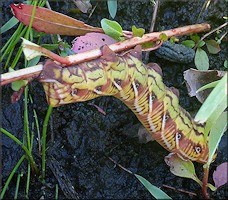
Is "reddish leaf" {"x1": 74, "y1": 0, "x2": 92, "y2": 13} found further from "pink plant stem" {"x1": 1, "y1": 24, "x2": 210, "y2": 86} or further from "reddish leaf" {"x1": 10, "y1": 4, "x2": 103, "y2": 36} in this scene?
"pink plant stem" {"x1": 1, "y1": 24, "x2": 210, "y2": 86}

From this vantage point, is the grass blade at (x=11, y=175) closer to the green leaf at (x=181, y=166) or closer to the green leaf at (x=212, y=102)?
the green leaf at (x=181, y=166)

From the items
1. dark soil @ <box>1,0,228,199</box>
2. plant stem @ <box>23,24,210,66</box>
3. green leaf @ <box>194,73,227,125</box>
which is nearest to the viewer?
green leaf @ <box>194,73,227,125</box>

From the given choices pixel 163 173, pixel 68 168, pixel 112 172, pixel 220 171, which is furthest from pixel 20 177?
pixel 220 171

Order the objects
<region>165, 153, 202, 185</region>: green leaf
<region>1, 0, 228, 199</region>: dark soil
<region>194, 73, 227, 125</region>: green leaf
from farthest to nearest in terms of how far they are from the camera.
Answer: <region>1, 0, 228, 199</region>: dark soil, <region>165, 153, 202, 185</region>: green leaf, <region>194, 73, 227, 125</region>: green leaf

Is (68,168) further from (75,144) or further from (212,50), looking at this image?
(212,50)

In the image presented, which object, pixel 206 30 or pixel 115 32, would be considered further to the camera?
pixel 206 30

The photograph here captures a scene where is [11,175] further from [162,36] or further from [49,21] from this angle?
[162,36]

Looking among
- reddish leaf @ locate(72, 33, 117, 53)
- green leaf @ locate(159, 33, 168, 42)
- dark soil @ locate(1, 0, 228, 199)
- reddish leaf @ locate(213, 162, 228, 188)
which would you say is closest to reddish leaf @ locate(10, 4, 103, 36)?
reddish leaf @ locate(72, 33, 117, 53)
